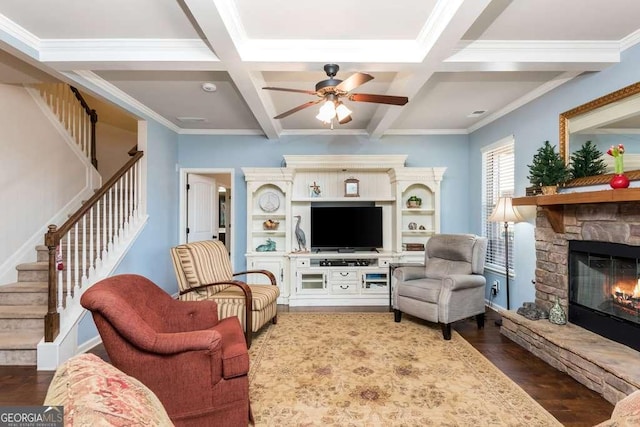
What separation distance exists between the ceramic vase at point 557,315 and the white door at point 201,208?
4752 millimetres

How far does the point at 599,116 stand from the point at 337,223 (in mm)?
3188

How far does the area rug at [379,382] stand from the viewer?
2.11m

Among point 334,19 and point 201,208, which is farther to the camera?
point 201,208

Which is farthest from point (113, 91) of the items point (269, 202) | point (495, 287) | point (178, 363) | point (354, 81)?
point (495, 287)

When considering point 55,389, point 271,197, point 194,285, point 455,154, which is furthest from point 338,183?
point 55,389

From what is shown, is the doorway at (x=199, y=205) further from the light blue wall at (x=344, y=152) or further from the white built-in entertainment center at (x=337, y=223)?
the white built-in entertainment center at (x=337, y=223)

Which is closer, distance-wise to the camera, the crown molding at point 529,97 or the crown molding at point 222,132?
the crown molding at point 529,97

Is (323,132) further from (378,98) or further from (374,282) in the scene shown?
(378,98)

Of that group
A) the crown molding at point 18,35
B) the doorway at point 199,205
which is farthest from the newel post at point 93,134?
the crown molding at point 18,35

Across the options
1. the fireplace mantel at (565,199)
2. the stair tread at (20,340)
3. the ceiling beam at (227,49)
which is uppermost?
the ceiling beam at (227,49)

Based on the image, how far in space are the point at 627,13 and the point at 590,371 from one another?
8.29 ft

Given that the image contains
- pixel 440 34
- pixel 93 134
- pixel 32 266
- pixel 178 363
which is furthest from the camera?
pixel 93 134

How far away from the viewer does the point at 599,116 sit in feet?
9.18

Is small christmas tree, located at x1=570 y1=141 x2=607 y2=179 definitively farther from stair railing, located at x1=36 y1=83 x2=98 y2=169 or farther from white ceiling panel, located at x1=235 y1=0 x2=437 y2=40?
stair railing, located at x1=36 y1=83 x2=98 y2=169
